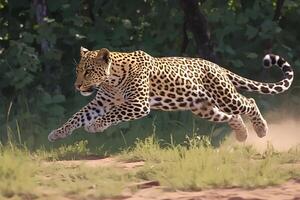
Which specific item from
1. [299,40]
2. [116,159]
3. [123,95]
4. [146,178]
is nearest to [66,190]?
[146,178]

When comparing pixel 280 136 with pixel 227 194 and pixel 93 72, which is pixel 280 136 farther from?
pixel 227 194

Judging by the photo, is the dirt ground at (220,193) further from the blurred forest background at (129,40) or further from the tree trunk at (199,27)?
the tree trunk at (199,27)

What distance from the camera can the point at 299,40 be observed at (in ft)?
41.3

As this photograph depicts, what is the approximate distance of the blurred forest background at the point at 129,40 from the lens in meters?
11.0

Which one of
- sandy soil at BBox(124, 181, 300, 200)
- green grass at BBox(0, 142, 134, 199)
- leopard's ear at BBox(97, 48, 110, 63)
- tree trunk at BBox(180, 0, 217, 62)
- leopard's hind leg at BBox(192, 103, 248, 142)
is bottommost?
sandy soil at BBox(124, 181, 300, 200)

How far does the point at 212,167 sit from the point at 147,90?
2249mm

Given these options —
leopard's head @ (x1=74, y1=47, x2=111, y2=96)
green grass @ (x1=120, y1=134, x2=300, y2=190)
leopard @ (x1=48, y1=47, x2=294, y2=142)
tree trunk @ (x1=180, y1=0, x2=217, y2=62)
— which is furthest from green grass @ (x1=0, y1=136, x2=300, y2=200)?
tree trunk @ (x1=180, y1=0, x2=217, y2=62)

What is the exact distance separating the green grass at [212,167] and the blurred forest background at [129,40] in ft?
8.30

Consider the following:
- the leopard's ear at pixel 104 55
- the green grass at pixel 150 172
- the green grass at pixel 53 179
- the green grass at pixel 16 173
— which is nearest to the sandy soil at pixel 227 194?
the green grass at pixel 150 172

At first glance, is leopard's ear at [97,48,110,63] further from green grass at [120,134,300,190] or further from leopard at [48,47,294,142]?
green grass at [120,134,300,190]

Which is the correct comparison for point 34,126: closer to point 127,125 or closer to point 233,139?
point 127,125

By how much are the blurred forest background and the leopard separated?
1.04 m

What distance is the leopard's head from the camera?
345 inches

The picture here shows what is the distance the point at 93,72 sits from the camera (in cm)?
877
